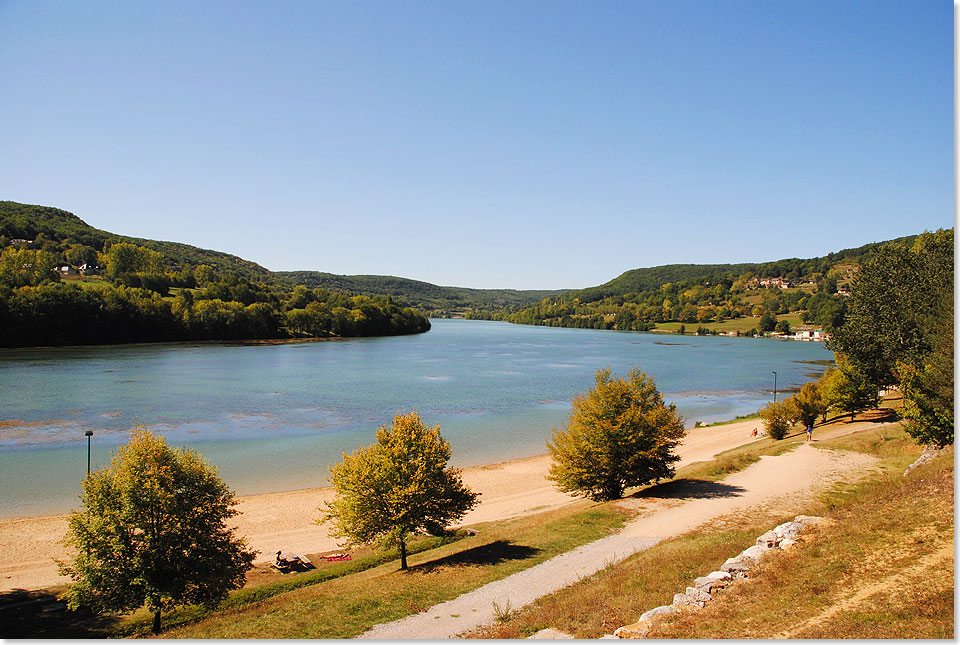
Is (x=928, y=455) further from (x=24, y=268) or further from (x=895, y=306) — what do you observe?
(x=24, y=268)

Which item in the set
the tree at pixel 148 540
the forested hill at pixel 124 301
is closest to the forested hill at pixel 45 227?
the forested hill at pixel 124 301

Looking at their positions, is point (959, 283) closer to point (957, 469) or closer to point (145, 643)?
point (957, 469)

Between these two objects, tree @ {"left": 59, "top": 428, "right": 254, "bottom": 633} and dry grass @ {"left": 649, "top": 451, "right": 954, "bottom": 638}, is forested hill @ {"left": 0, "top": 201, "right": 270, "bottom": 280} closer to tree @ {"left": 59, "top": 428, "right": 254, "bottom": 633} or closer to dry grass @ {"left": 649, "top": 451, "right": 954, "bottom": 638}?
tree @ {"left": 59, "top": 428, "right": 254, "bottom": 633}

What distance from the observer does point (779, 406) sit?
1486 inches

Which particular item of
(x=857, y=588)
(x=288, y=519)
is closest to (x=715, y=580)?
(x=857, y=588)

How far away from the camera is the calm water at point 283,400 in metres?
31.9

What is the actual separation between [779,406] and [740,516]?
2297 centimetres

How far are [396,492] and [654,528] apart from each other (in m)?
8.10

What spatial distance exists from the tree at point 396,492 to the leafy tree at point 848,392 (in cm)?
3165

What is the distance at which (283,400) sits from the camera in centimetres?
5294

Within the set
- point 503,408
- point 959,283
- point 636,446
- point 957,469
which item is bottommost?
point 503,408

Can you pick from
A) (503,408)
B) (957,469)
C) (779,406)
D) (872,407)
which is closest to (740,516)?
(957,469)

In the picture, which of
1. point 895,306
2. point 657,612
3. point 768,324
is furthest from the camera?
point 768,324

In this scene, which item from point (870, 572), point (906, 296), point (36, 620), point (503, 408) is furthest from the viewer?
point (503, 408)
